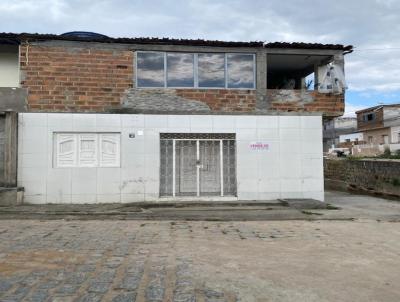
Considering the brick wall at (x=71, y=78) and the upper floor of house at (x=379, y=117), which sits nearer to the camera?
the brick wall at (x=71, y=78)

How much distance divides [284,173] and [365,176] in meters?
8.95

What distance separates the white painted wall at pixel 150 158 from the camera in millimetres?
14281

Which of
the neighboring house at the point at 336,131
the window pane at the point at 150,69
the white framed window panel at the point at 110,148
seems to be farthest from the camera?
the neighboring house at the point at 336,131

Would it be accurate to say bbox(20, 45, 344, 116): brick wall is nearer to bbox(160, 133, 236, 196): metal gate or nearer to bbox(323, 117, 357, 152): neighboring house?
bbox(160, 133, 236, 196): metal gate

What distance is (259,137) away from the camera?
1516 cm

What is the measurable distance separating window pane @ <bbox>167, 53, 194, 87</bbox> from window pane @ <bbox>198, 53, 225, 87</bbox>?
12.7 inches

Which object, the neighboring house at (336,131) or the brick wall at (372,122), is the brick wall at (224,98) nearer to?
the brick wall at (372,122)

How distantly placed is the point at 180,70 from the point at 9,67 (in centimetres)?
567

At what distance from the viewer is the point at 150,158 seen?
1468cm

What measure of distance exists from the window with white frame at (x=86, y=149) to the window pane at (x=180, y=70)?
8.08ft

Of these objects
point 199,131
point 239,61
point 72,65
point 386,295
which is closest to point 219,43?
point 239,61

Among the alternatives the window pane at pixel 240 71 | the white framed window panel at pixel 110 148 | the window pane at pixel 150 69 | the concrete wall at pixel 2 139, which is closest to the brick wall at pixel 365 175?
the window pane at pixel 240 71

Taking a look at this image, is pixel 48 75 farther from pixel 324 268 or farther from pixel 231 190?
pixel 324 268

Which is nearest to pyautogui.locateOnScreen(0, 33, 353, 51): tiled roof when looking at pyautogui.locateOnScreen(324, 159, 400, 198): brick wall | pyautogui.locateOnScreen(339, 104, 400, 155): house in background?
pyautogui.locateOnScreen(324, 159, 400, 198): brick wall
